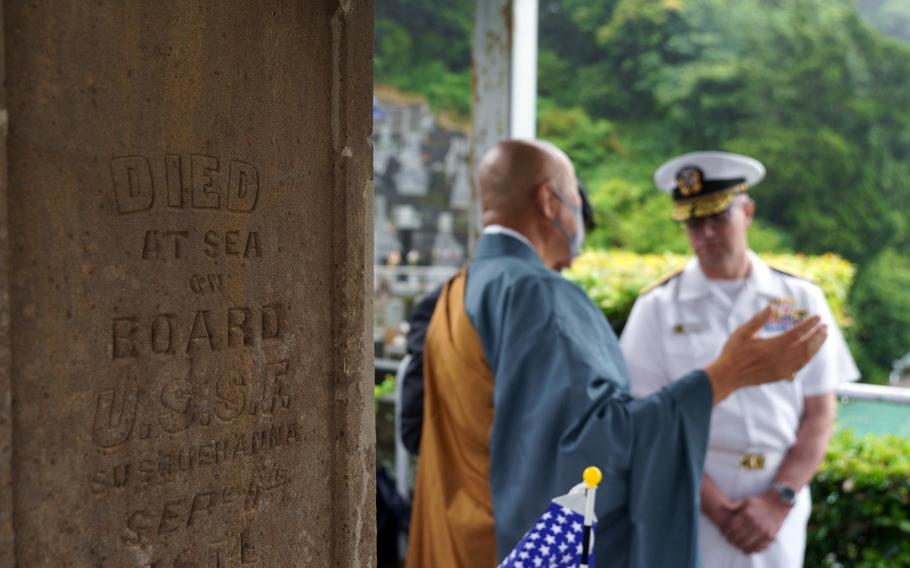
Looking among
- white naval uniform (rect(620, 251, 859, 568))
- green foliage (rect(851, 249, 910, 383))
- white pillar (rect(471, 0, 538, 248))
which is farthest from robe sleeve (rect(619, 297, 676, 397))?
green foliage (rect(851, 249, 910, 383))

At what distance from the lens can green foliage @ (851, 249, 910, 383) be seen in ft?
63.7

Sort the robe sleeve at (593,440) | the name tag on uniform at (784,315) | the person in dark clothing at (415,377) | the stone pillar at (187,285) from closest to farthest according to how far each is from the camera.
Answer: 1. the stone pillar at (187,285)
2. the robe sleeve at (593,440)
3. the person in dark clothing at (415,377)
4. the name tag on uniform at (784,315)

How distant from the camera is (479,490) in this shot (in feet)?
7.50

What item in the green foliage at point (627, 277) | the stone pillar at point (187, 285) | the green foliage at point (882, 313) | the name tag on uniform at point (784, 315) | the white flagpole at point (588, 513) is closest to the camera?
the stone pillar at point (187, 285)

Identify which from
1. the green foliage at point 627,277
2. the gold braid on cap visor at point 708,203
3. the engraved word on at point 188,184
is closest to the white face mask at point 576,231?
the gold braid on cap visor at point 708,203

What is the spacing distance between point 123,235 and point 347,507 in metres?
0.58

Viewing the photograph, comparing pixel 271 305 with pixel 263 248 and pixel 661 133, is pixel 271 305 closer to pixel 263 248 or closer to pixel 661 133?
pixel 263 248

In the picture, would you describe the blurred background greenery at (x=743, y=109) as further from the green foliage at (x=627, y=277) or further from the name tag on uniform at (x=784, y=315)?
the name tag on uniform at (x=784, y=315)

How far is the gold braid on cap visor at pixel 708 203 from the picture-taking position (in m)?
2.94

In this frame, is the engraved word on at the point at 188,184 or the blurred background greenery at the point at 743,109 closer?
the engraved word on at the point at 188,184

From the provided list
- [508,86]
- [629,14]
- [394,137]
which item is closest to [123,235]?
[508,86]

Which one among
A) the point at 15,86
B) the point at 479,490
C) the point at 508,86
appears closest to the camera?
the point at 15,86

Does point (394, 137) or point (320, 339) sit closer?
point (320, 339)

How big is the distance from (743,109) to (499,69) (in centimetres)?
1760
